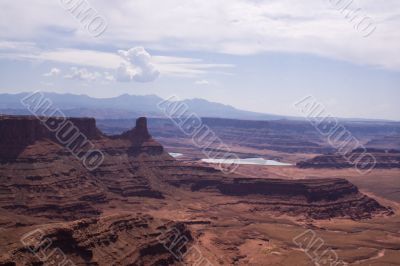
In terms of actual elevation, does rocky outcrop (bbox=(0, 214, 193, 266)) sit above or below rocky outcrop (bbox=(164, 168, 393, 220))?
below

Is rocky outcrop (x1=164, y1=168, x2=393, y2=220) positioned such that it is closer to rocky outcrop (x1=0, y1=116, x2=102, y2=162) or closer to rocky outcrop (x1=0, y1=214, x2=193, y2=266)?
rocky outcrop (x1=0, y1=116, x2=102, y2=162)

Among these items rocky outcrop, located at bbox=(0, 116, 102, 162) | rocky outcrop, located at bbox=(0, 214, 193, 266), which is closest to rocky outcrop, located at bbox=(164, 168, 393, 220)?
rocky outcrop, located at bbox=(0, 116, 102, 162)

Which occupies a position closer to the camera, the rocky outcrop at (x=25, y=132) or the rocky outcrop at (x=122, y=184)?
the rocky outcrop at (x=122, y=184)

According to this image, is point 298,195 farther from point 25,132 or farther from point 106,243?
point 106,243

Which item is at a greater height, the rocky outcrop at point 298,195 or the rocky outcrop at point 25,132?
the rocky outcrop at point 298,195

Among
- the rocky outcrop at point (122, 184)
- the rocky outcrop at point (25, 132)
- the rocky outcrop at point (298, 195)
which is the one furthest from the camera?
the rocky outcrop at point (298, 195)

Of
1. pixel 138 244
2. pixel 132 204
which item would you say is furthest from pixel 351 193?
pixel 138 244

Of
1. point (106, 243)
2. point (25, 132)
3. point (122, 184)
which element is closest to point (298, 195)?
point (122, 184)

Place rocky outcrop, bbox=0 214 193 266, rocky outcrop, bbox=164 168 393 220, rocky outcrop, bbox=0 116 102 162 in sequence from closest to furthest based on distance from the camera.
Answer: rocky outcrop, bbox=0 214 193 266
rocky outcrop, bbox=0 116 102 162
rocky outcrop, bbox=164 168 393 220

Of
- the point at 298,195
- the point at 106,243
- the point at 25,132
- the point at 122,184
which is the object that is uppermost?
the point at 298,195

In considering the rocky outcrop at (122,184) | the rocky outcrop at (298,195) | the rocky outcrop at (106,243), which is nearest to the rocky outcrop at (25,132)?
the rocky outcrop at (122,184)

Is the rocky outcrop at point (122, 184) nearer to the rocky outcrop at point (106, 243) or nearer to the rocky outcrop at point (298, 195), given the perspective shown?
the rocky outcrop at point (298, 195)

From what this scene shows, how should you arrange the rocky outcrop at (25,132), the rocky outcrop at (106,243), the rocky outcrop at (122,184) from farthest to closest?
the rocky outcrop at (25,132) < the rocky outcrop at (122,184) < the rocky outcrop at (106,243)
